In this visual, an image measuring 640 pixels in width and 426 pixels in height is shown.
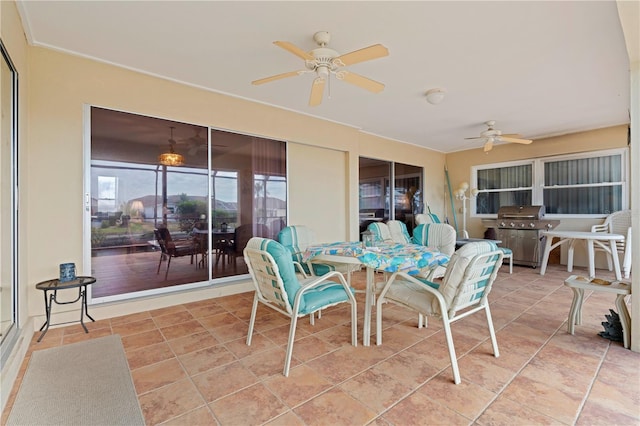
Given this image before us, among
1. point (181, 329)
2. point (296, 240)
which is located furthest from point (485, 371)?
point (181, 329)

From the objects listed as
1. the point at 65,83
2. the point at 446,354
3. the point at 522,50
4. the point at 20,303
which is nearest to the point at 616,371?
the point at 446,354

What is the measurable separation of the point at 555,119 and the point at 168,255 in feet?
20.4

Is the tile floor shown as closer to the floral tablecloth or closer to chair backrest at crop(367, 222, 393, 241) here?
the floral tablecloth

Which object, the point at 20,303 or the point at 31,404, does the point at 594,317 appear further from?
the point at 20,303

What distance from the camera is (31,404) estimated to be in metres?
1.62

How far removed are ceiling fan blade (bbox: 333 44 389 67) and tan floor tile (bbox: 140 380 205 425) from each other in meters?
2.52

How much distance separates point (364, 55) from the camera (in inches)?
85.2

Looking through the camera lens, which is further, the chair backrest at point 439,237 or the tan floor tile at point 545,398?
the chair backrest at point 439,237

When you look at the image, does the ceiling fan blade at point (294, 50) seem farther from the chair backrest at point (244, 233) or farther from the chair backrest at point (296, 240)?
the chair backrest at point (244, 233)

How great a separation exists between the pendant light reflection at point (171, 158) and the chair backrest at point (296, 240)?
154 cm

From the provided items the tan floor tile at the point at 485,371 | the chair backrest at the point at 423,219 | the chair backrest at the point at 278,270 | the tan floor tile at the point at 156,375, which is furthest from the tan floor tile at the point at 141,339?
the chair backrest at the point at 423,219

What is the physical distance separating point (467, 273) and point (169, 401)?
1945 mm

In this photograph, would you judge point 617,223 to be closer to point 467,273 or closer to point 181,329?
point 467,273

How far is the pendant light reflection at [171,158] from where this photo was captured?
336 cm
